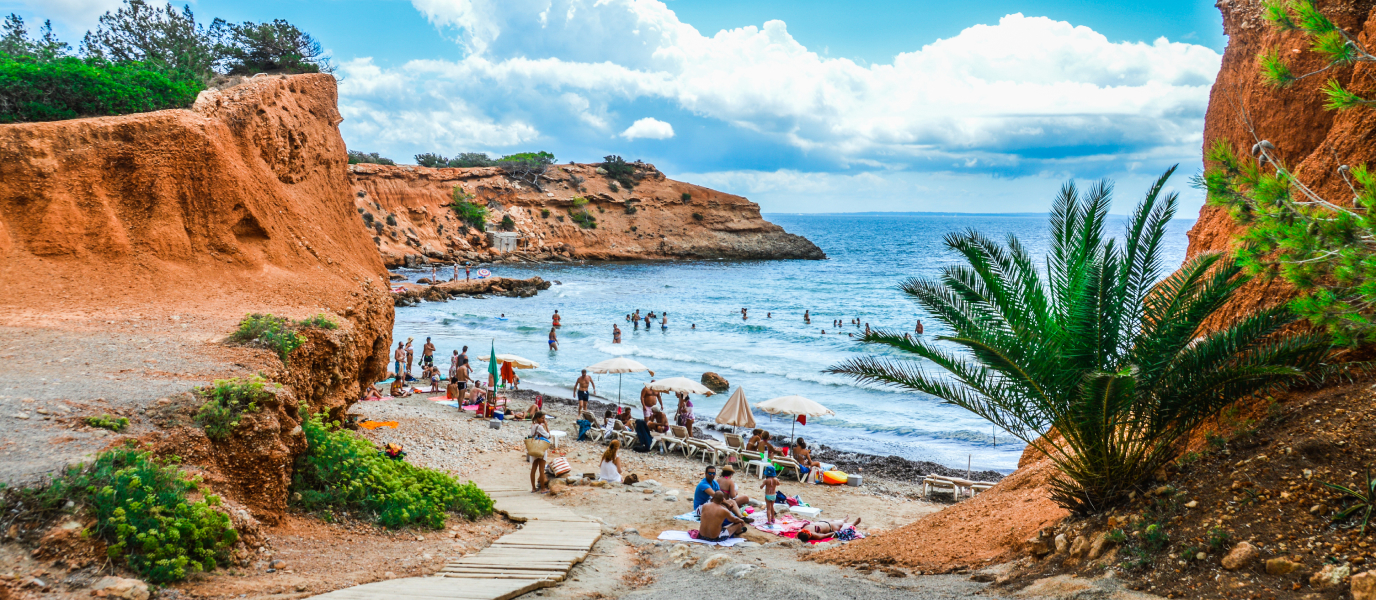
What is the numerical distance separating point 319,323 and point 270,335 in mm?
649

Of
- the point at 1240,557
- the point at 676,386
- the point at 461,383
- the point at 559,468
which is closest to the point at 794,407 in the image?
the point at 676,386

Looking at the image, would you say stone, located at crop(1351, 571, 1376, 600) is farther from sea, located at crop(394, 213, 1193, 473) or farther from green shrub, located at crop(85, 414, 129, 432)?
green shrub, located at crop(85, 414, 129, 432)

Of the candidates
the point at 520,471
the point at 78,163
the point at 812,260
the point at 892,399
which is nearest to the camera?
the point at 78,163

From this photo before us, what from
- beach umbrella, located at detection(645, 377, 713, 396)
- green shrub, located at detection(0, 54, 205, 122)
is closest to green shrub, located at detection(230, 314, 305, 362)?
green shrub, located at detection(0, 54, 205, 122)

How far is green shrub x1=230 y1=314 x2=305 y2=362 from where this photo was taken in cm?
788

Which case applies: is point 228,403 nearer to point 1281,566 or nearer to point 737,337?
point 1281,566

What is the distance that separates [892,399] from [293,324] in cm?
1956

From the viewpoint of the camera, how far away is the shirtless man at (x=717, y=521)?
9047mm

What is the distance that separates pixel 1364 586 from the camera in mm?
4016

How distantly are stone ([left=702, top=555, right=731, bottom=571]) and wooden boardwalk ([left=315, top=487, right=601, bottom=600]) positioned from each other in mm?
1225

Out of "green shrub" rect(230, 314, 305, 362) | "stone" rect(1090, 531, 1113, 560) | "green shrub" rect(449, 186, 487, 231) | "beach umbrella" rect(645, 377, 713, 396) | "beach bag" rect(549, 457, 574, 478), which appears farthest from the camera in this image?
"green shrub" rect(449, 186, 487, 231)

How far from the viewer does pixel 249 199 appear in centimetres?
1077

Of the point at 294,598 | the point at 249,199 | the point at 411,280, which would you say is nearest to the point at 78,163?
the point at 249,199

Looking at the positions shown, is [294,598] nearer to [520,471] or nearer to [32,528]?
[32,528]
